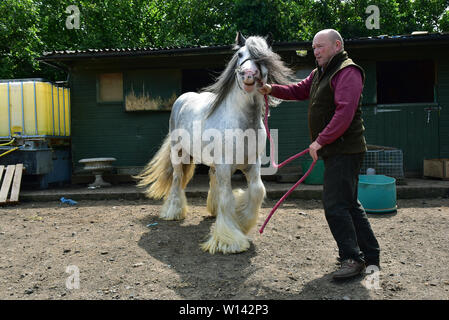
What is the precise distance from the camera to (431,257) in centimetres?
291

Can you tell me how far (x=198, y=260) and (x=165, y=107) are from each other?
15.5 feet

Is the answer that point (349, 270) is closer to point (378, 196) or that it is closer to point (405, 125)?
point (378, 196)

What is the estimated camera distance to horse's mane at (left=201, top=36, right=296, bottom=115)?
9.46 ft

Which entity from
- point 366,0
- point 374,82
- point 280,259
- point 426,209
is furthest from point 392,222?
point 366,0

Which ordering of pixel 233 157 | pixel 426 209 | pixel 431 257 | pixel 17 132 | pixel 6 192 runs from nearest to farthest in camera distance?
pixel 431 257 → pixel 233 157 → pixel 426 209 → pixel 6 192 → pixel 17 132

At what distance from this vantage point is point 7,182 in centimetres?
580

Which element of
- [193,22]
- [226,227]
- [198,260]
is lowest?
[198,260]

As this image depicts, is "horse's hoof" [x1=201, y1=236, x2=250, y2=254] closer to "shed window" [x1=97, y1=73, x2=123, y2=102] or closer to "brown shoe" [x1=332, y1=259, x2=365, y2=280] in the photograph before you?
"brown shoe" [x1=332, y1=259, x2=365, y2=280]

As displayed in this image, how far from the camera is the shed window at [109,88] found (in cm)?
725

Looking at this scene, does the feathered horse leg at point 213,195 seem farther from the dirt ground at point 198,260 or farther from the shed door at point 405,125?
the shed door at point 405,125

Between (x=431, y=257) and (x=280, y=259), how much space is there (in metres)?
1.36

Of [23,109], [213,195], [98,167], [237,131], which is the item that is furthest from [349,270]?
[23,109]

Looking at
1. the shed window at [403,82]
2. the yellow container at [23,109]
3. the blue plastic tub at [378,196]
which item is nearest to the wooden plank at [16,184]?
the yellow container at [23,109]

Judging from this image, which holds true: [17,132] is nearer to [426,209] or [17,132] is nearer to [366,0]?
[426,209]
